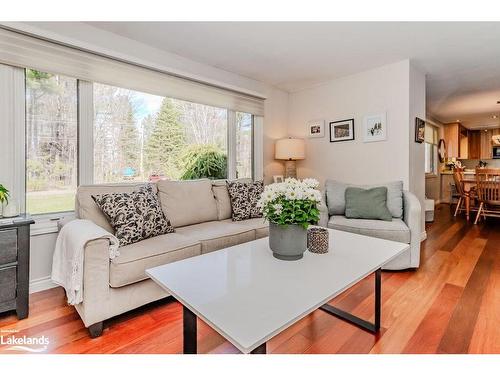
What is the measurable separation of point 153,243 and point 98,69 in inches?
62.8

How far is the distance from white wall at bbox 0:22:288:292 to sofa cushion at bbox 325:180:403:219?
3.77ft

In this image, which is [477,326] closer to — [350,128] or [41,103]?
[350,128]

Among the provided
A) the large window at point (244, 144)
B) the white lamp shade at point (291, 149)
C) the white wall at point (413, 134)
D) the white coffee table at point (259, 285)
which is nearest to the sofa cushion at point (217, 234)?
the white coffee table at point (259, 285)

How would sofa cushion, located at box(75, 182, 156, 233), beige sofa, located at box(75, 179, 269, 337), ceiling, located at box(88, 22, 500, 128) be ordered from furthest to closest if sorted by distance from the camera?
1. ceiling, located at box(88, 22, 500, 128)
2. sofa cushion, located at box(75, 182, 156, 233)
3. beige sofa, located at box(75, 179, 269, 337)

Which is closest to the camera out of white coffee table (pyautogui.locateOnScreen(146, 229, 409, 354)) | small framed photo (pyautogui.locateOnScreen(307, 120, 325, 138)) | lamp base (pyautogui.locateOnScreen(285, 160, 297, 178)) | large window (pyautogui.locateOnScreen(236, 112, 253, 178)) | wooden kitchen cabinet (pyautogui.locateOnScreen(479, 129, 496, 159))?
white coffee table (pyautogui.locateOnScreen(146, 229, 409, 354))

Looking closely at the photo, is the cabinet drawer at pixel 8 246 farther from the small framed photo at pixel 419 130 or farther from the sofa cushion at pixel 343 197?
the small framed photo at pixel 419 130

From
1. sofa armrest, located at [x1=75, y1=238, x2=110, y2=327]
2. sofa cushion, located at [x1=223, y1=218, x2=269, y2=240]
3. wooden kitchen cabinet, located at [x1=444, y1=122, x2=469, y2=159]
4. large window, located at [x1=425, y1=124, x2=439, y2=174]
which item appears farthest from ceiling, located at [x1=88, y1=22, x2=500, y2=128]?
wooden kitchen cabinet, located at [x1=444, y1=122, x2=469, y2=159]

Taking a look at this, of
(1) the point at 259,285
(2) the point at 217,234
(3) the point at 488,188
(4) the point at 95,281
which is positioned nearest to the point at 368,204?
(2) the point at 217,234

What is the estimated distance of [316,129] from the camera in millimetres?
4043

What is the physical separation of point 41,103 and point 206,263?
1.99 metres

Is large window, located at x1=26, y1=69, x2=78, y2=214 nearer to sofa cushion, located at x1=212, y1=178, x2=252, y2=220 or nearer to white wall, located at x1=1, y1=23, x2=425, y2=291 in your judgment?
white wall, located at x1=1, y1=23, x2=425, y2=291

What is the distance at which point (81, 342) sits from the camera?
151 cm

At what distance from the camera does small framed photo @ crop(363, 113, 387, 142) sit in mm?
3348
